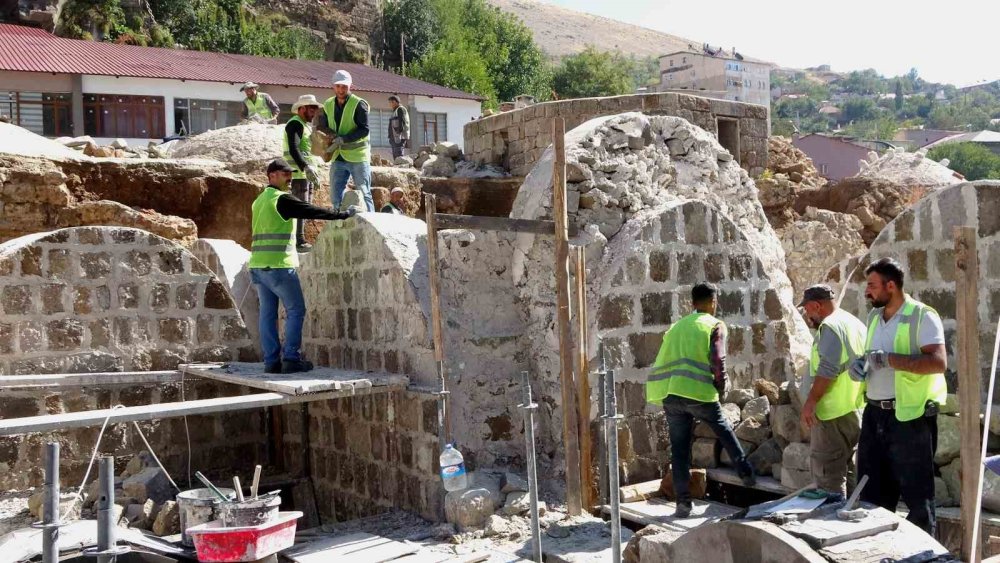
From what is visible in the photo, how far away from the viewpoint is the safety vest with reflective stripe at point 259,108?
54.6ft

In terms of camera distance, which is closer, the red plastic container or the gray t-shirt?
the gray t-shirt

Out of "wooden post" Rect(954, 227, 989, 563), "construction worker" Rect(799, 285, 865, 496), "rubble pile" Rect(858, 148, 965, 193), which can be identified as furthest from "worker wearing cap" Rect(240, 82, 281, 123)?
"wooden post" Rect(954, 227, 989, 563)

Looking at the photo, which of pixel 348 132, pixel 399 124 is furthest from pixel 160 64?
pixel 348 132

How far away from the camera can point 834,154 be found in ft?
144

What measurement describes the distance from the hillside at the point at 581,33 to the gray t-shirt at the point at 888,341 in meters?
102

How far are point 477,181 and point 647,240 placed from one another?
385 inches

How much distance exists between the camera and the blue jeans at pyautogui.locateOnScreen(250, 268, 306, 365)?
733 centimetres

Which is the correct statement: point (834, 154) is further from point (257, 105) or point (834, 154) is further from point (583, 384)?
point (583, 384)

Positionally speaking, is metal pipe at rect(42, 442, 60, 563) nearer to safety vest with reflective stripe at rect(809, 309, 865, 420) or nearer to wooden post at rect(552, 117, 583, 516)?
wooden post at rect(552, 117, 583, 516)

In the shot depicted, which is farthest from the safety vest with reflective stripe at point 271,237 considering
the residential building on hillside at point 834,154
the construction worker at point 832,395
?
the residential building on hillside at point 834,154

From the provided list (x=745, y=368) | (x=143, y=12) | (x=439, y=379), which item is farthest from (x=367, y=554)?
(x=143, y=12)

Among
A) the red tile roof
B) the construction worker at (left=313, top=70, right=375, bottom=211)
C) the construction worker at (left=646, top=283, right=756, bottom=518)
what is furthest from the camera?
the red tile roof

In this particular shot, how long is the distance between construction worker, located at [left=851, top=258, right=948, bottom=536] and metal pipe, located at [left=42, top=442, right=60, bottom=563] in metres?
4.08

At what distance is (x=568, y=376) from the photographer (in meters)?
6.60
